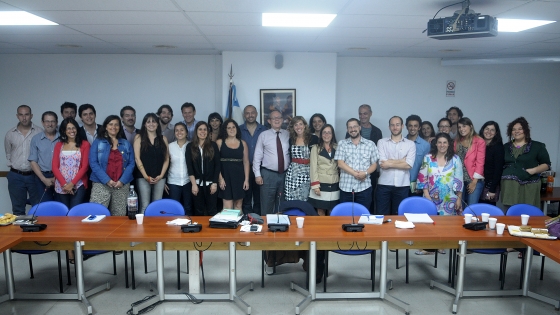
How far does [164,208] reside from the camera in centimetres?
414

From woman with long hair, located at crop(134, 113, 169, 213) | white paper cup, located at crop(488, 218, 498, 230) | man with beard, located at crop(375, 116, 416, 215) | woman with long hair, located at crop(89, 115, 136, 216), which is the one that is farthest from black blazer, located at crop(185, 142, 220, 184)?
white paper cup, located at crop(488, 218, 498, 230)

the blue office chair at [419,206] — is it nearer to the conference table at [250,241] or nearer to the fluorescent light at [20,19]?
the conference table at [250,241]

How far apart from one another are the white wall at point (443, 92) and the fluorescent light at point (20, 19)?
453 centimetres

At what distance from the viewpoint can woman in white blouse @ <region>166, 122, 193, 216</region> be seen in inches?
202

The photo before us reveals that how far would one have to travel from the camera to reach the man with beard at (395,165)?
16.0ft

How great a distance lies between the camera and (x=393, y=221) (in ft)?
12.5

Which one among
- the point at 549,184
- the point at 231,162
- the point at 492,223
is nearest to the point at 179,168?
the point at 231,162

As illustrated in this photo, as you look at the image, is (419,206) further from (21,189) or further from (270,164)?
(21,189)

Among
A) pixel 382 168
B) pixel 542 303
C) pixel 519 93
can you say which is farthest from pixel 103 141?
pixel 519 93

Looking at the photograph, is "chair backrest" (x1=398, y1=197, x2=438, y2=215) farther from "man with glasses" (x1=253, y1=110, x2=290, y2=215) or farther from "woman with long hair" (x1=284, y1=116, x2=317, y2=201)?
"man with glasses" (x1=253, y1=110, x2=290, y2=215)

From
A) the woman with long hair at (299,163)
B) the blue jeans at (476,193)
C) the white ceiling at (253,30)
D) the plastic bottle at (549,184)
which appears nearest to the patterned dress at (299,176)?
the woman with long hair at (299,163)

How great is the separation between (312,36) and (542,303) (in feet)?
12.1

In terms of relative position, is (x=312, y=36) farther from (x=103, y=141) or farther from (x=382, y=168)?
(x=103, y=141)

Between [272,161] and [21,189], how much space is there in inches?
131
